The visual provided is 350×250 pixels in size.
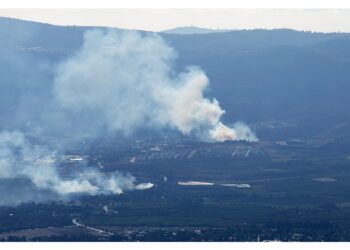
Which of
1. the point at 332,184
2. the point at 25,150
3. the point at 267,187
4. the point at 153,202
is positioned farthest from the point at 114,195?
the point at 25,150

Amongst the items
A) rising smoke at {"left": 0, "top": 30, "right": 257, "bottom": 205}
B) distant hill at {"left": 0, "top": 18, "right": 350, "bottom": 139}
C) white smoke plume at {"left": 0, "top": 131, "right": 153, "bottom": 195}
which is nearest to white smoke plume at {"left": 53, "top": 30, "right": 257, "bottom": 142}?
rising smoke at {"left": 0, "top": 30, "right": 257, "bottom": 205}

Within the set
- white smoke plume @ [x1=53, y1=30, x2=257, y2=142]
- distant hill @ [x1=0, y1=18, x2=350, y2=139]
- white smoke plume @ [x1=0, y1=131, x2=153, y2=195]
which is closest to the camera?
white smoke plume @ [x1=0, y1=131, x2=153, y2=195]

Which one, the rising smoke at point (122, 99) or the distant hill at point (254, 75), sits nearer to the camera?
the rising smoke at point (122, 99)

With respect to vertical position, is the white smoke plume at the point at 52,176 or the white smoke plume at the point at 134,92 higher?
the white smoke plume at the point at 134,92

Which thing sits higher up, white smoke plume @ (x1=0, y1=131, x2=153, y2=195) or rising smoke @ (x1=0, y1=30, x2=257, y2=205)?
rising smoke @ (x1=0, y1=30, x2=257, y2=205)

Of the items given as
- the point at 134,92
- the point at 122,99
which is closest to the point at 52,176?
the point at 122,99

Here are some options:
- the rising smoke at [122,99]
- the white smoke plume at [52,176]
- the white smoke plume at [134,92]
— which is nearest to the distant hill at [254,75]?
the rising smoke at [122,99]

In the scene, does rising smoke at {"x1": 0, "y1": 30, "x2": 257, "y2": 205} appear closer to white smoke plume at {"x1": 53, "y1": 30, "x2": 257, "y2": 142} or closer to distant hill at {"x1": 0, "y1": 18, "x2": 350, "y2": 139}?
white smoke plume at {"x1": 53, "y1": 30, "x2": 257, "y2": 142}

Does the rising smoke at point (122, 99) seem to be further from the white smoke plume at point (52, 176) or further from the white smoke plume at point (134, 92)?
the white smoke plume at point (52, 176)
